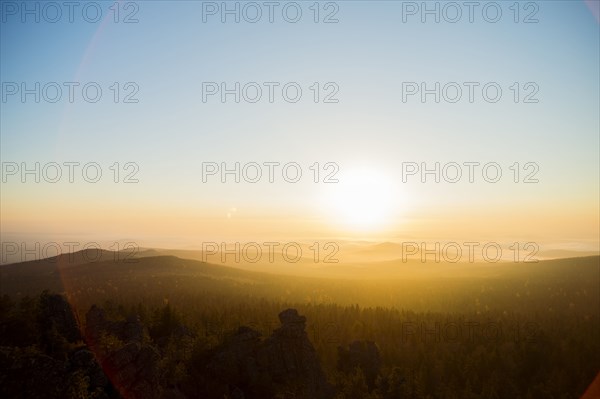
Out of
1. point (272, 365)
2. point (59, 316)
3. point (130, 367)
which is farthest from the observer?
point (272, 365)

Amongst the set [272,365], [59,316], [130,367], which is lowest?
[272,365]

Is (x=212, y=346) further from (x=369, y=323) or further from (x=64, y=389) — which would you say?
(x=369, y=323)

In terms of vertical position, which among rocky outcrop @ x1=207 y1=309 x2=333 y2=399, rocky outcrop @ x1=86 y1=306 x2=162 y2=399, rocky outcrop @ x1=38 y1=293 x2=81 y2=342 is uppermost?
rocky outcrop @ x1=38 y1=293 x2=81 y2=342

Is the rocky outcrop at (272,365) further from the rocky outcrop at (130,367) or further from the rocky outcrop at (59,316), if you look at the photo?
the rocky outcrop at (59,316)

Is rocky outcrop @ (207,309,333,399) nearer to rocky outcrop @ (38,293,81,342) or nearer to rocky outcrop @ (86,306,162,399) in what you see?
rocky outcrop @ (86,306,162,399)

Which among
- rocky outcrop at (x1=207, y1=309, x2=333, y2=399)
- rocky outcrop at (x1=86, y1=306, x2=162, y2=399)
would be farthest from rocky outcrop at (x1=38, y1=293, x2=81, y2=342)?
rocky outcrop at (x1=207, y1=309, x2=333, y2=399)

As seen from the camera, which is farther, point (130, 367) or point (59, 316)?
point (59, 316)

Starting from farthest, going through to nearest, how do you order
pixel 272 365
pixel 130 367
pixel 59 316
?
1. pixel 272 365
2. pixel 59 316
3. pixel 130 367

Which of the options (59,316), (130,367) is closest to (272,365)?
(130,367)

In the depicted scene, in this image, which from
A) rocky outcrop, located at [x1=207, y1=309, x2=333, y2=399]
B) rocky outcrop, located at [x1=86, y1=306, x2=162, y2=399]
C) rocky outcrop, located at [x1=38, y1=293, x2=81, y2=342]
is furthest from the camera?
rocky outcrop, located at [x1=207, y1=309, x2=333, y2=399]

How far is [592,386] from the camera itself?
95.8 metres

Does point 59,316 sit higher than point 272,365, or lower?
higher

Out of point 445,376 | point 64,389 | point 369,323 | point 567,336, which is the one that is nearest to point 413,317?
point 369,323

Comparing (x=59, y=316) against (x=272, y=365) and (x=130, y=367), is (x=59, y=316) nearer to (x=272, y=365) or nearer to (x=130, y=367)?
(x=130, y=367)
